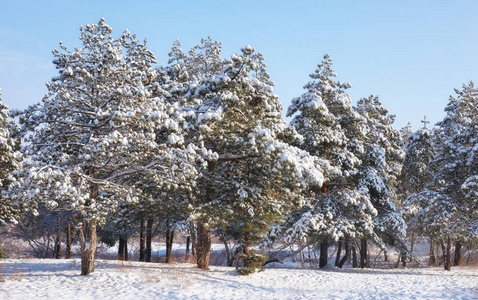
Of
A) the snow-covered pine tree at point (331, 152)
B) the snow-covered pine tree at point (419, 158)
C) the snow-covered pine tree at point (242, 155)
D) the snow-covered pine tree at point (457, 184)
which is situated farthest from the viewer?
the snow-covered pine tree at point (419, 158)

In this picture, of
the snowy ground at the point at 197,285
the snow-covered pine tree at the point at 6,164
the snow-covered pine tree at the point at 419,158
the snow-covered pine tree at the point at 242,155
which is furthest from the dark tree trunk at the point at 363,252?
the snow-covered pine tree at the point at 6,164

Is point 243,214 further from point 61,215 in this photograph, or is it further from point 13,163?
point 61,215

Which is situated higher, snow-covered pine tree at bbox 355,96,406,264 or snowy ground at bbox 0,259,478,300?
snow-covered pine tree at bbox 355,96,406,264

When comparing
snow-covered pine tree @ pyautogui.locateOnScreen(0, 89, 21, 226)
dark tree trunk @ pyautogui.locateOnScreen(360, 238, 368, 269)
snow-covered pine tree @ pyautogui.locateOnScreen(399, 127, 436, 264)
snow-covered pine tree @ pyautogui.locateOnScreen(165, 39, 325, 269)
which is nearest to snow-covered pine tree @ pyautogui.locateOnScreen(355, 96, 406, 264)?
snow-covered pine tree @ pyautogui.locateOnScreen(399, 127, 436, 264)

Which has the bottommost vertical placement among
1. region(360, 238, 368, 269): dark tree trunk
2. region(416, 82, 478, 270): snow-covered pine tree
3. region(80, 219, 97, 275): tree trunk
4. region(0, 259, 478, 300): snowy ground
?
region(360, 238, 368, 269): dark tree trunk

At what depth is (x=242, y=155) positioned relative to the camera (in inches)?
606

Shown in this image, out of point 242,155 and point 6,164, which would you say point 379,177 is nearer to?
point 242,155

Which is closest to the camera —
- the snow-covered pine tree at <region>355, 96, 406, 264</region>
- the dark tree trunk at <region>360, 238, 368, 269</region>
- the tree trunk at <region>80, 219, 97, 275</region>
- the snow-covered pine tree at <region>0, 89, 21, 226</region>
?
the tree trunk at <region>80, 219, 97, 275</region>

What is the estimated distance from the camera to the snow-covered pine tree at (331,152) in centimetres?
1877

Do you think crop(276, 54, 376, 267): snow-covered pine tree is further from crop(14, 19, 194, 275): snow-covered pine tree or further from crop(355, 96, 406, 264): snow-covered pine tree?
crop(14, 19, 194, 275): snow-covered pine tree

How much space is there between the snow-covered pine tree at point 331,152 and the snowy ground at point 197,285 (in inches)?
130

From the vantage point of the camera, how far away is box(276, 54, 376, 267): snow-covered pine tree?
18766 mm

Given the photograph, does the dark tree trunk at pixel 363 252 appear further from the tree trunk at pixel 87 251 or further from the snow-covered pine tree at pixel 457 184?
the tree trunk at pixel 87 251

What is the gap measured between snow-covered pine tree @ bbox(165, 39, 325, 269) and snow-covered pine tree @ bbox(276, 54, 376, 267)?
127 inches
